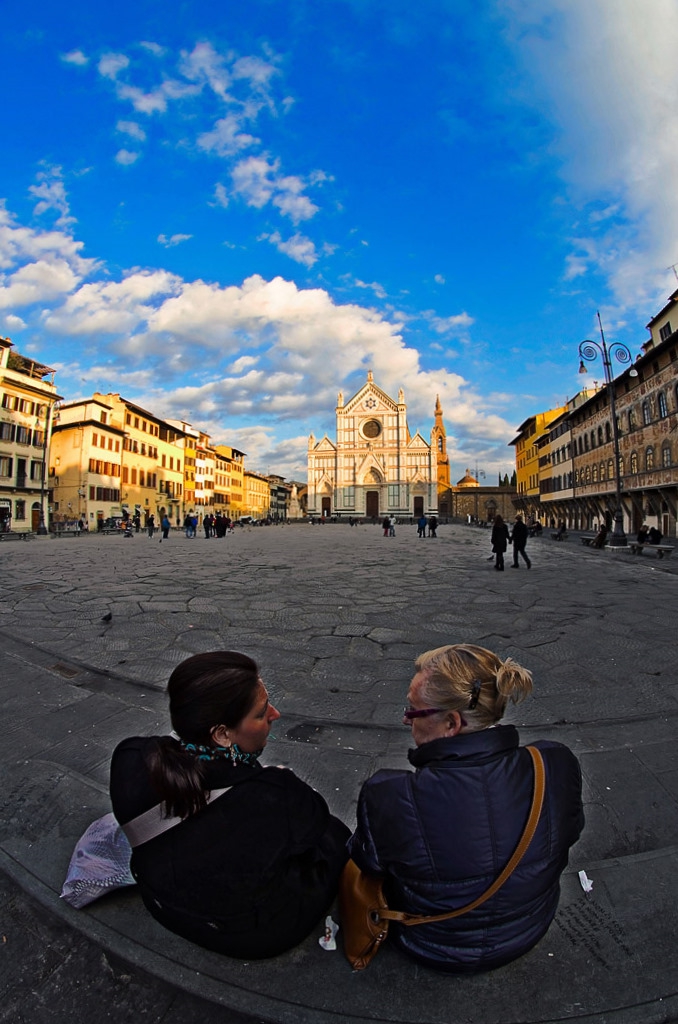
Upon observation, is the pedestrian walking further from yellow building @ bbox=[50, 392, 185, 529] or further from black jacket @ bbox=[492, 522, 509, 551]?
yellow building @ bbox=[50, 392, 185, 529]

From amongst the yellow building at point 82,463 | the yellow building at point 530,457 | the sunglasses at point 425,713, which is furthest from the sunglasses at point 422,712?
the yellow building at point 530,457

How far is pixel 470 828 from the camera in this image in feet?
3.95

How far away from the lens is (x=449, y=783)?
1.22 metres

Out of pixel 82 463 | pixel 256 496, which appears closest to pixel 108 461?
pixel 82 463

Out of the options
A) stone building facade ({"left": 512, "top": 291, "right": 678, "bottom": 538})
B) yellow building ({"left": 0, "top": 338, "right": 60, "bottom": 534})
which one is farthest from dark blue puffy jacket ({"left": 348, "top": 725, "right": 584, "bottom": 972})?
yellow building ({"left": 0, "top": 338, "right": 60, "bottom": 534})

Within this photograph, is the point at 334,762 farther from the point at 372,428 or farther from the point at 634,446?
the point at 372,428

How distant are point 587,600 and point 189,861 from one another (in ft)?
23.3

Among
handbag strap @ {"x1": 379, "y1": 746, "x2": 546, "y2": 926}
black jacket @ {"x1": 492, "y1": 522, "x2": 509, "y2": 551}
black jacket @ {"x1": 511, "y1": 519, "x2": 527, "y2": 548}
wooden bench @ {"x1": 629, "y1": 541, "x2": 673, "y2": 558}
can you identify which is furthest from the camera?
wooden bench @ {"x1": 629, "y1": 541, "x2": 673, "y2": 558}

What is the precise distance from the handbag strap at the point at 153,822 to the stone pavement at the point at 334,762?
0.41m

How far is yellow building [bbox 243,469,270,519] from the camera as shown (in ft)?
296

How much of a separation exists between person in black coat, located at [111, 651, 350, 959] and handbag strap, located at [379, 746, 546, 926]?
0.24 meters

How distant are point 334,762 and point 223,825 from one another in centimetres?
134

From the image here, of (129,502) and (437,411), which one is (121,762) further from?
(437,411)

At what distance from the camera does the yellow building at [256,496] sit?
296 feet
